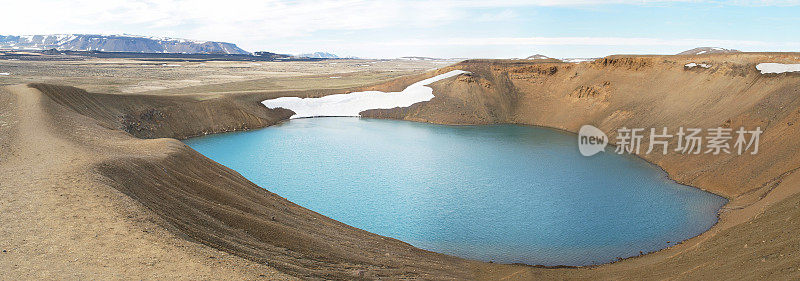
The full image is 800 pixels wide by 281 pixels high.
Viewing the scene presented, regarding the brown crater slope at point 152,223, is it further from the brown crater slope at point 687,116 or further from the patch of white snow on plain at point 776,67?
the patch of white snow on plain at point 776,67

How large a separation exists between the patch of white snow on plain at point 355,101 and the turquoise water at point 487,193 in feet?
44.2

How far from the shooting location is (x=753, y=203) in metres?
18.9

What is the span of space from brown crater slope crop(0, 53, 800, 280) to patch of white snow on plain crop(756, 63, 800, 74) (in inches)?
28.0

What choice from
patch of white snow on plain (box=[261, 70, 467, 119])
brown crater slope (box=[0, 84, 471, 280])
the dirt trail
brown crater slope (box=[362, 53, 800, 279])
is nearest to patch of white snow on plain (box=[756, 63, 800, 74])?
brown crater slope (box=[362, 53, 800, 279])

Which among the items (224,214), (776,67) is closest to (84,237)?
(224,214)

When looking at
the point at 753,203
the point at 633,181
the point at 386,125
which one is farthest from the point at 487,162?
the point at 386,125

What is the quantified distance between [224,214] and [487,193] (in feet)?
44.5

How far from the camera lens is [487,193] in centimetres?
2173

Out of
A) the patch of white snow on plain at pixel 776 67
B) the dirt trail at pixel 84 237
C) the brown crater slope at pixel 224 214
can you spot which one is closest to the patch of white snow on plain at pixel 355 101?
the brown crater slope at pixel 224 214

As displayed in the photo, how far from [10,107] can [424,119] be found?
115ft

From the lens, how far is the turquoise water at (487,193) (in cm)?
1630

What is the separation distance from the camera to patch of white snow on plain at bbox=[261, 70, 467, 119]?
168ft

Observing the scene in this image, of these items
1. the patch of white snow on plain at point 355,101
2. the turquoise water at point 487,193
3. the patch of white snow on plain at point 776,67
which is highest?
the patch of white snow on plain at point 776,67

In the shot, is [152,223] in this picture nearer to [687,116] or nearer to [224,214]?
[224,214]
